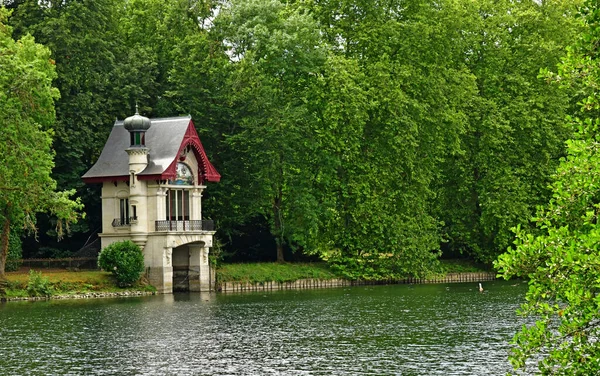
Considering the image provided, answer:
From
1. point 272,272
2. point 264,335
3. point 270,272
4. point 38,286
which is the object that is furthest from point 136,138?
point 264,335

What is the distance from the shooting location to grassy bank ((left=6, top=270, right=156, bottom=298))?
5388cm

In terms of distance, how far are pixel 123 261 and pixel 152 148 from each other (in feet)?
23.8

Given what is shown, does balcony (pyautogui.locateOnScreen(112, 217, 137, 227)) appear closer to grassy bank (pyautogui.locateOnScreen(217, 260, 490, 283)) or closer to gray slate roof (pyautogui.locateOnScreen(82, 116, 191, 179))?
gray slate roof (pyautogui.locateOnScreen(82, 116, 191, 179))

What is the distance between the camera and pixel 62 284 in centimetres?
5559

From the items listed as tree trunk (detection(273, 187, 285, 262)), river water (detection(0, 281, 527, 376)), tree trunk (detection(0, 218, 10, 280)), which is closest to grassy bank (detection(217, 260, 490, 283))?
tree trunk (detection(273, 187, 285, 262))

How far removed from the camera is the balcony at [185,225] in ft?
195

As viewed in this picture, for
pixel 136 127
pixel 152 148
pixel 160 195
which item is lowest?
pixel 160 195

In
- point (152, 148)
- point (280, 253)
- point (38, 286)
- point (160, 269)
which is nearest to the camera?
point (38, 286)

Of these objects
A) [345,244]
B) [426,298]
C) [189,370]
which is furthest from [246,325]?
[345,244]

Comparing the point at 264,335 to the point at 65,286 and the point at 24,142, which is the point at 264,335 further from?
the point at 65,286

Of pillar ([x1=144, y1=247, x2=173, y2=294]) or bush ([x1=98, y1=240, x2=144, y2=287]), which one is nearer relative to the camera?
bush ([x1=98, y1=240, x2=144, y2=287])

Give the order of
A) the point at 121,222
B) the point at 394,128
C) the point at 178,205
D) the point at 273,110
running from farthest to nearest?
the point at 394,128
the point at 273,110
the point at 178,205
the point at 121,222

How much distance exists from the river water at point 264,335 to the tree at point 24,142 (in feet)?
16.4

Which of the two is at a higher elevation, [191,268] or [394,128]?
[394,128]
